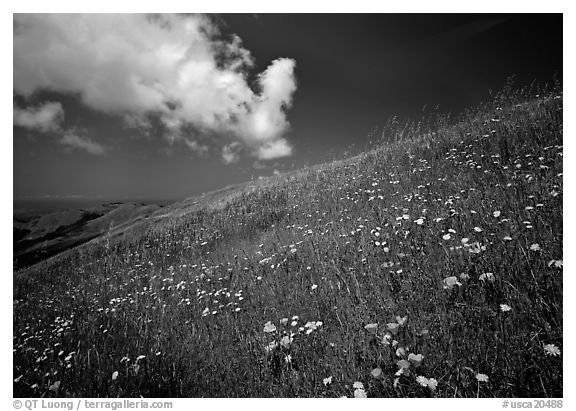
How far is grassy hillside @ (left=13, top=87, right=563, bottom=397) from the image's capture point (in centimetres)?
209

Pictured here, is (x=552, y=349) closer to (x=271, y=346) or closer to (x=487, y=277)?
(x=487, y=277)

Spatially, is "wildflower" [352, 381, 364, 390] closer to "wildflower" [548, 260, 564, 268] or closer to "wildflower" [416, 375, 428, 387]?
"wildflower" [416, 375, 428, 387]

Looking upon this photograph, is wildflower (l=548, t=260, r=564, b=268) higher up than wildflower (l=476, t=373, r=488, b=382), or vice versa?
wildflower (l=548, t=260, r=564, b=268)

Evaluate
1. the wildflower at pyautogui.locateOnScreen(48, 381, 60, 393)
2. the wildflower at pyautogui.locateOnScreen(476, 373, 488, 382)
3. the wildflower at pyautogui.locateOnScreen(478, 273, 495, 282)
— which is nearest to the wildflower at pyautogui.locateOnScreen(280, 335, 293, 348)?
the wildflower at pyautogui.locateOnScreen(476, 373, 488, 382)

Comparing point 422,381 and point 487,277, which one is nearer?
point 422,381

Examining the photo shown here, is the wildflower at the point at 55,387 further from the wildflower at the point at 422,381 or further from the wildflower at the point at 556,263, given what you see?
the wildflower at the point at 556,263

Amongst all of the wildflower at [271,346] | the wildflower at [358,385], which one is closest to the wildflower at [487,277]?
the wildflower at [358,385]

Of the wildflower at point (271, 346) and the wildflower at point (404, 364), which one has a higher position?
the wildflower at point (404, 364)

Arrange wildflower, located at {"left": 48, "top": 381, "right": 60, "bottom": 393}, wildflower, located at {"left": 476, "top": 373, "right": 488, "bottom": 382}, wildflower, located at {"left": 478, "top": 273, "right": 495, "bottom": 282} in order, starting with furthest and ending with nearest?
wildflower, located at {"left": 48, "top": 381, "right": 60, "bottom": 393} < wildflower, located at {"left": 478, "top": 273, "right": 495, "bottom": 282} < wildflower, located at {"left": 476, "top": 373, "right": 488, "bottom": 382}

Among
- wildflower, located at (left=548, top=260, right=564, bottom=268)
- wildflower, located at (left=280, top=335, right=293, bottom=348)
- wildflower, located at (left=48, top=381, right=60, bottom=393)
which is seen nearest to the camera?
wildflower, located at (left=548, top=260, right=564, bottom=268)

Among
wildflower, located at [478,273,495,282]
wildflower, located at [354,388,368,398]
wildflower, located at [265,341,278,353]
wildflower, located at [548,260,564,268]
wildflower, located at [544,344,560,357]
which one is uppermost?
wildflower, located at [548,260,564,268]

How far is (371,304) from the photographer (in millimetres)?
2852

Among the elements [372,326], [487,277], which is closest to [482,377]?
[372,326]

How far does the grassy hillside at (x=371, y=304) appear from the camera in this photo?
6.87 feet
